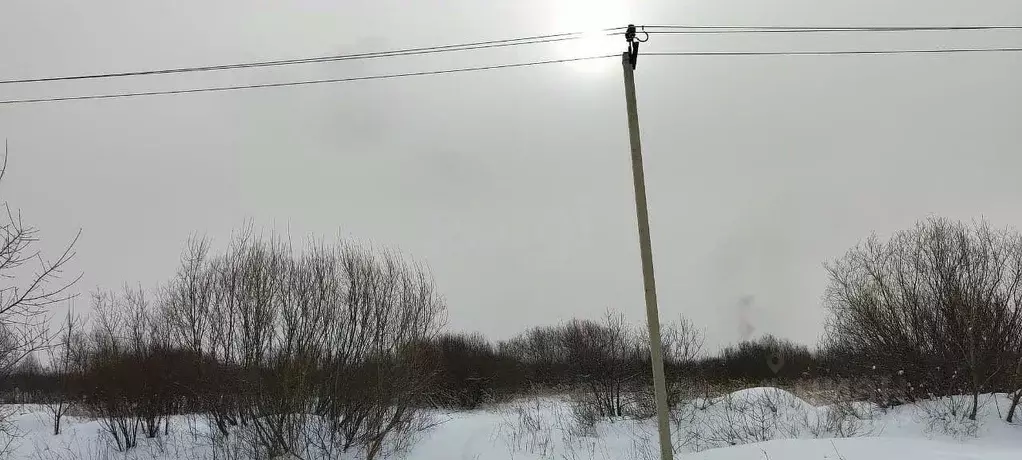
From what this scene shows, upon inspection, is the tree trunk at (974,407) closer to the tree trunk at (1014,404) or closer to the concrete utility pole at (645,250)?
the tree trunk at (1014,404)

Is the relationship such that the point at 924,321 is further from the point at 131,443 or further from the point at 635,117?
the point at 131,443

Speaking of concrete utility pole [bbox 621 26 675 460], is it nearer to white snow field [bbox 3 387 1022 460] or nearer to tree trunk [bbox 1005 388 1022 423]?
white snow field [bbox 3 387 1022 460]

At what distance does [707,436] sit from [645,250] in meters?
10.5

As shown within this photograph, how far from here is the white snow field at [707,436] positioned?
9.74 meters

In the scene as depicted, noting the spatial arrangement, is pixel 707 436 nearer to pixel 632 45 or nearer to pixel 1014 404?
pixel 1014 404

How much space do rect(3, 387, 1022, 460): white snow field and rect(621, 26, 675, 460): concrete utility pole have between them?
4000 millimetres

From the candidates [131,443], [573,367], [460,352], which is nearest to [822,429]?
[573,367]

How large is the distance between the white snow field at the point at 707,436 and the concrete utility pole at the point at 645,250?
4.00 metres

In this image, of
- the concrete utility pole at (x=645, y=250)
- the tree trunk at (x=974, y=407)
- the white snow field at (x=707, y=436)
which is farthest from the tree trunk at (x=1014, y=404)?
the concrete utility pole at (x=645, y=250)

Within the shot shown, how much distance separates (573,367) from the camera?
2198cm

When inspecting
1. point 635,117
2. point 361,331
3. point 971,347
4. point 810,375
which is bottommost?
point 810,375

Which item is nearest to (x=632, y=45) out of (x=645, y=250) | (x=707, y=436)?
(x=645, y=250)

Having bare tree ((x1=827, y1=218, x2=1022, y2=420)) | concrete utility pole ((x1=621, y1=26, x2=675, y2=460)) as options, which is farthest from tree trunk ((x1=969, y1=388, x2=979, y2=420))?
concrete utility pole ((x1=621, y1=26, x2=675, y2=460))

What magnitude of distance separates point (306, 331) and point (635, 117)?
8.69 meters
